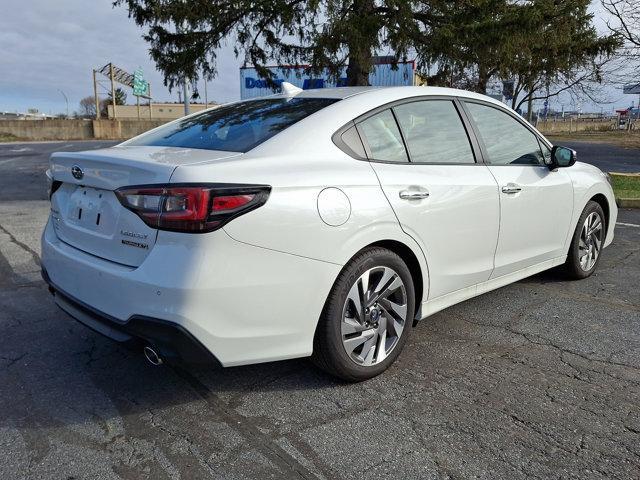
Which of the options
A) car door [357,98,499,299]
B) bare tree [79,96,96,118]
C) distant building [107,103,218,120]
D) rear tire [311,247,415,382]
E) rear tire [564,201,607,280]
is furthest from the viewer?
bare tree [79,96,96,118]

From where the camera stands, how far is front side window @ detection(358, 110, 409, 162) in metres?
3.06

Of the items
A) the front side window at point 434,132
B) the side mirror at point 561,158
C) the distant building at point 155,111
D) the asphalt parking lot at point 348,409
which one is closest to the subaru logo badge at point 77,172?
the asphalt parking lot at point 348,409

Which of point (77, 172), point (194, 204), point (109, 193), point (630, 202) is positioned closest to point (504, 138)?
point (194, 204)

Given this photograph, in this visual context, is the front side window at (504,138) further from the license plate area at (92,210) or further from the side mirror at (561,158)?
the license plate area at (92,210)

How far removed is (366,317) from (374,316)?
68 millimetres

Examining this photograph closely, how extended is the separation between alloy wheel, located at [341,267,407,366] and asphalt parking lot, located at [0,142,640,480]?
19 centimetres

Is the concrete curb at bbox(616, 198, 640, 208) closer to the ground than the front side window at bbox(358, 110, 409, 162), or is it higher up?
closer to the ground

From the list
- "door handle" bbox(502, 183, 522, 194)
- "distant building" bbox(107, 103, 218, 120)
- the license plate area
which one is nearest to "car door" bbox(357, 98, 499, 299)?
"door handle" bbox(502, 183, 522, 194)

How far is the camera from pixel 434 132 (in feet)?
11.4

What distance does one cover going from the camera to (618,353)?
3375 mm

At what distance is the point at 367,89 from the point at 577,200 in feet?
7.18

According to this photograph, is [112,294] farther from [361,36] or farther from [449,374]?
[361,36]

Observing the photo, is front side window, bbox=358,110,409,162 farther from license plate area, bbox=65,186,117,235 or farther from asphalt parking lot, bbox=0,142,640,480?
license plate area, bbox=65,186,117,235

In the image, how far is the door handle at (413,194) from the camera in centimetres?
301
